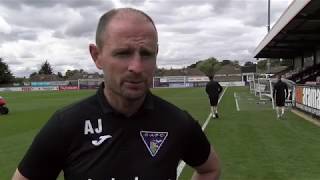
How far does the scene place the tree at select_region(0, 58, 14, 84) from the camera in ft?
432

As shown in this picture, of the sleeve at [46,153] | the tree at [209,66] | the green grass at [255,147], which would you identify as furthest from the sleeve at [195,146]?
the tree at [209,66]

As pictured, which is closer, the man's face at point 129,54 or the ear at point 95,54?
the man's face at point 129,54

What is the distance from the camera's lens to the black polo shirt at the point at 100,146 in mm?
2379

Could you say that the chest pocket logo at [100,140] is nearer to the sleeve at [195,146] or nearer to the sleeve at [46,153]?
A: the sleeve at [46,153]


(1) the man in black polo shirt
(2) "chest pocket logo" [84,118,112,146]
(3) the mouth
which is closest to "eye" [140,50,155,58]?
(1) the man in black polo shirt

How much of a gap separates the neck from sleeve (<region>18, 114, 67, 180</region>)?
0.24 m

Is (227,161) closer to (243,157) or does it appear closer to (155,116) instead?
(243,157)

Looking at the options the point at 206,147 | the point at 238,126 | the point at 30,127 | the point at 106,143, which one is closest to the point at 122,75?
the point at 106,143

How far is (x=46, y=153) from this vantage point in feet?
7.80

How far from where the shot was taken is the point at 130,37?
2.32m

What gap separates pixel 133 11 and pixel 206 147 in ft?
2.53

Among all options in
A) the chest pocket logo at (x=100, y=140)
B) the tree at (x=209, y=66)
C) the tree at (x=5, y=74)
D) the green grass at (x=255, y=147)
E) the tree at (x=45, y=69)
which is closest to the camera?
the chest pocket logo at (x=100, y=140)

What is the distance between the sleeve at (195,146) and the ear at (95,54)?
1.67 feet

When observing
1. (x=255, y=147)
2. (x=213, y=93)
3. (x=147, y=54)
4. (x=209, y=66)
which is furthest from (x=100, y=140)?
(x=209, y=66)
